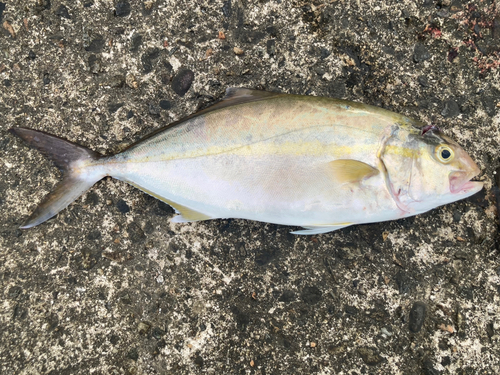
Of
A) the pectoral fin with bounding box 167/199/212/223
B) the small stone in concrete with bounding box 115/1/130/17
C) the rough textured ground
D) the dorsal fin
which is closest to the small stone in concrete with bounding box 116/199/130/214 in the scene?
the rough textured ground

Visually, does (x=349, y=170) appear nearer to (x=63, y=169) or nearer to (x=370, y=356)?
(x=370, y=356)

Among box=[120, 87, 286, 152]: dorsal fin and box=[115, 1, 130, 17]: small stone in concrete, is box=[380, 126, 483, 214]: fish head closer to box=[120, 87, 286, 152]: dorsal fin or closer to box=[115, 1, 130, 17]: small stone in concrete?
box=[120, 87, 286, 152]: dorsal fin

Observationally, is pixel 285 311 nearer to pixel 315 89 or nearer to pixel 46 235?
pixel 315 89

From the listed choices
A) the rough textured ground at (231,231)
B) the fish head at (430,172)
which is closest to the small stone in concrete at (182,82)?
the rough textured ground at (231,231)

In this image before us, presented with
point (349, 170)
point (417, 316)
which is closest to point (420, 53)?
point (349, 170)

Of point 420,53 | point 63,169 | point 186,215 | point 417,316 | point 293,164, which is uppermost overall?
point 420,53
